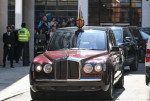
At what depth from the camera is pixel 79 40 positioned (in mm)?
12148

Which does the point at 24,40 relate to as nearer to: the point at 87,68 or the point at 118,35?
the point at 118,35

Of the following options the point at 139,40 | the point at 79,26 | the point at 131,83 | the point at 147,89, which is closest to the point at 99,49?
the point at 79,26

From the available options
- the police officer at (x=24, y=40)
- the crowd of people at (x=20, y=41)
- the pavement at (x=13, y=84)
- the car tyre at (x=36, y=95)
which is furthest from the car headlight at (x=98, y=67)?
the police officer at (x=24, y=40)

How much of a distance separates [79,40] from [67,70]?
5.43 feet

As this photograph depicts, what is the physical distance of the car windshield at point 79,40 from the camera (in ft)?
39.5

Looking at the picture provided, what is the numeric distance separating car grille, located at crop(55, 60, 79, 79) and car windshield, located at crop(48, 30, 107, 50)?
51.7 inches

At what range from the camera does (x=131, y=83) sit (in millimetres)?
14961

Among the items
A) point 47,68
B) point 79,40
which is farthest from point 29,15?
point 47,68

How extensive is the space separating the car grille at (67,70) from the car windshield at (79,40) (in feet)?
4.31

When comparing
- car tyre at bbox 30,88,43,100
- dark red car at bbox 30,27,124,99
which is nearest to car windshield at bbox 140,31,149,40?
dark red car at bbox 30,27,124,99

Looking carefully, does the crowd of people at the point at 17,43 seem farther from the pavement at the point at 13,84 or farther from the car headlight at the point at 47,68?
the car headlight at the point at 47,68

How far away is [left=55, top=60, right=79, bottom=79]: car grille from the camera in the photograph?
10.6 m

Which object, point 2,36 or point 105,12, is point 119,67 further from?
point 105,12

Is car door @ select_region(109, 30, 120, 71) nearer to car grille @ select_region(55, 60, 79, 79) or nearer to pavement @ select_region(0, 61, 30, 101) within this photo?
car grille @ select_region(55, 60, 79, 79)
